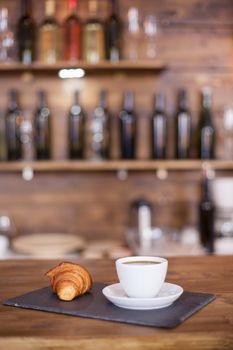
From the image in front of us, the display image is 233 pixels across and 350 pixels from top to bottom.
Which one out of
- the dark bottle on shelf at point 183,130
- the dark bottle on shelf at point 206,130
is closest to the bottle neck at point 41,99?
the dark bottle on shelf at point 183,130

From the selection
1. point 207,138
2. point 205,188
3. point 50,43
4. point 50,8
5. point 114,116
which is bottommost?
point 205,188

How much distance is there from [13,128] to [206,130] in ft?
2.64

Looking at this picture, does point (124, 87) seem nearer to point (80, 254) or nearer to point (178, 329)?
point (80, 254)

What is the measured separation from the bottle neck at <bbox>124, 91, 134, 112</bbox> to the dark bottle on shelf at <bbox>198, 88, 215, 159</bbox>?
304mm

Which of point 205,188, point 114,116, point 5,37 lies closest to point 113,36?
point 114,116

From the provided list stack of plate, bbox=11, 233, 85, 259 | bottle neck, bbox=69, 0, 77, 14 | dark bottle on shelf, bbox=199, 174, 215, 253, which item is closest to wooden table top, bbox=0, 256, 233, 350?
stack of plate, bbox=11, 233, 85, 259

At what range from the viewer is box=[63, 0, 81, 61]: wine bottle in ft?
8.45

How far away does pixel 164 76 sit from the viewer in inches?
106

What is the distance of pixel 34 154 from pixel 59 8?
623mm

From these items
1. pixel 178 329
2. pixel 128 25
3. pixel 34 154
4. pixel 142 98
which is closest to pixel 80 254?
pixel 34 154

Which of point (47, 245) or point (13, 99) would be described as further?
point (13, 99)

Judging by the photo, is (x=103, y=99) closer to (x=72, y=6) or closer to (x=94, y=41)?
(x=94, y=41)

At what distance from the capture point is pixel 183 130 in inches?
104

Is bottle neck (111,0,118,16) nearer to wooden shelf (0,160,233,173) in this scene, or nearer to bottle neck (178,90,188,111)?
bottle neck (178,90,188,111)
